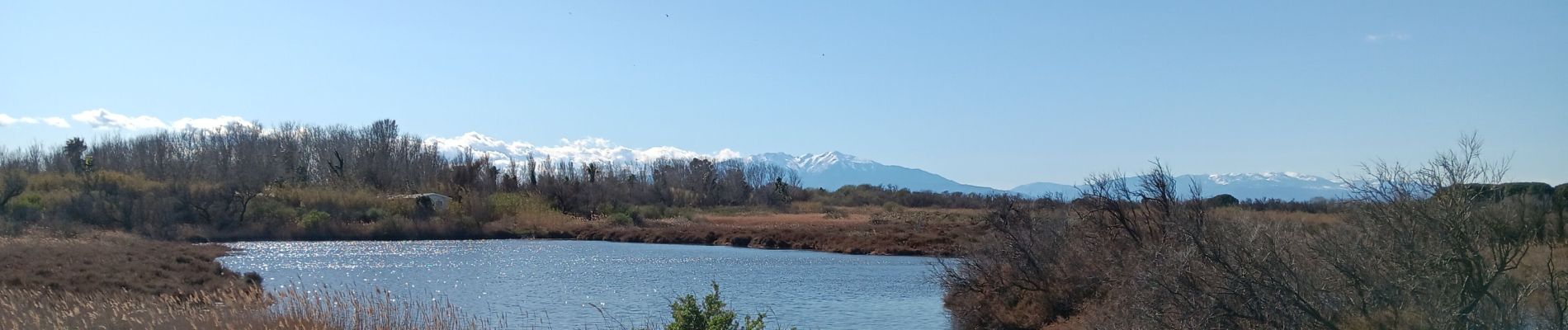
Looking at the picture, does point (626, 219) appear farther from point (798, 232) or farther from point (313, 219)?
point (313, 219)

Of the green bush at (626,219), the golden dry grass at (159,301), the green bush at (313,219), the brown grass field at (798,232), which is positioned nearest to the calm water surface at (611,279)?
the golden dry grass at (159,301)

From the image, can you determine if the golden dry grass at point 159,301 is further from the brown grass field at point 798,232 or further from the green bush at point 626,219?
the green bush at point 626,219

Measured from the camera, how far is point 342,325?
1686 centimetres

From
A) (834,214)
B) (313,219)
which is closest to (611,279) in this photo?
(313,219)

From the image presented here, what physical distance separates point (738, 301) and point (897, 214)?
2158 inches

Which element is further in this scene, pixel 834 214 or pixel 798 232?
pixel 834 214

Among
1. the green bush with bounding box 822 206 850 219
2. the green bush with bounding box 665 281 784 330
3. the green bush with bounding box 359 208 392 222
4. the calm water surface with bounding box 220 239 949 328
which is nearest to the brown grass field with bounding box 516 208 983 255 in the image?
the green bush with bounding box 822 206 850 219

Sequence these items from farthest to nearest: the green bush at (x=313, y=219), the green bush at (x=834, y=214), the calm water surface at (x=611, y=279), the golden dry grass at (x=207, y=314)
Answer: the green bush at (x=834, y=214) < the green bush at (x=313, y=219) < the calm water surface at (x=611, y=279) < the golden dry grass at (x=207, y=314)

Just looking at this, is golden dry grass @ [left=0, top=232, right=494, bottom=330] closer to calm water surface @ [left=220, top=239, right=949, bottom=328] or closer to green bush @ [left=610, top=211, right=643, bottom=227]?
calm water surface @ [left=220, top=239, right=949, bottom=328]

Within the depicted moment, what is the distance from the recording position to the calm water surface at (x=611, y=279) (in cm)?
2466

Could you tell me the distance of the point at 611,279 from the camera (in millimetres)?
33781

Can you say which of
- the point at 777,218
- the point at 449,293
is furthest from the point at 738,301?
the point at 777,218

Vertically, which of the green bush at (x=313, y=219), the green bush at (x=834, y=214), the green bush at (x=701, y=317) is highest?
the green bush at (x=834, y=214)

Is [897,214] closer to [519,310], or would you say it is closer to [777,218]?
[777,218]
